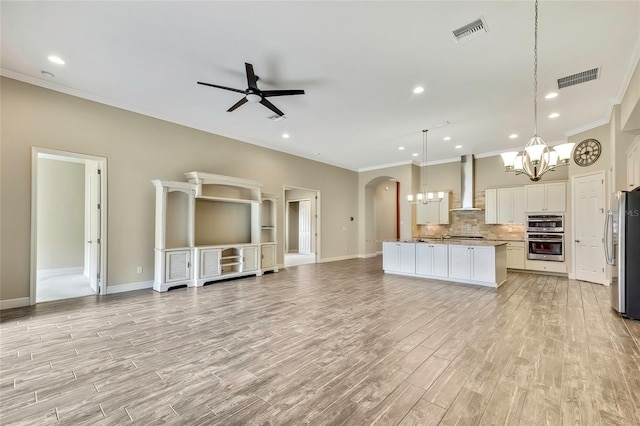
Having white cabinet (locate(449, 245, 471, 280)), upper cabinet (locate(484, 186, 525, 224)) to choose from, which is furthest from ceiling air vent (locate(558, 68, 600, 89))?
upper cabinet (locate(484, 186, 525, 224))

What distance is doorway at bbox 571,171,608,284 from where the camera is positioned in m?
5.62

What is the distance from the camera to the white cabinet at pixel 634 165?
3955 mm

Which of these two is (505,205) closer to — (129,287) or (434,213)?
(434,213)

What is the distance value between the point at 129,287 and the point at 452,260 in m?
6.56

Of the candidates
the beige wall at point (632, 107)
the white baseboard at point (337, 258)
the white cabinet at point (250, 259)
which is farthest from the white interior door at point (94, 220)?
the beige wall at point (632, 107)

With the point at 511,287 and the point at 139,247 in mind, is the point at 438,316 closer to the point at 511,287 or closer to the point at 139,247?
the point at 511,287

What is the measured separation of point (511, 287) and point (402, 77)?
15.3 feet

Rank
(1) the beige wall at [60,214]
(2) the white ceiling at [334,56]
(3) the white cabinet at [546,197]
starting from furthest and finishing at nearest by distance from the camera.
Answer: (3) the white cabinet at [546,197] → (1) the beige wall at [60,214] → (2) the white ceiling at [334,56]

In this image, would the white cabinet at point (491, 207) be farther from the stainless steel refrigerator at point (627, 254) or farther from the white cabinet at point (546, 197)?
the stainless steel refrigerator at point (627, 254)

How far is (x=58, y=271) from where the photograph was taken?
6.48 metres

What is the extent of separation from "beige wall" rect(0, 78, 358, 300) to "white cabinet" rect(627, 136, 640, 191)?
7.03 meters

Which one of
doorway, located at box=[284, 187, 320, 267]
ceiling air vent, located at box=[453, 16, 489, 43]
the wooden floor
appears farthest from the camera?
doorway, located at box=[284, 187, 320, 267]

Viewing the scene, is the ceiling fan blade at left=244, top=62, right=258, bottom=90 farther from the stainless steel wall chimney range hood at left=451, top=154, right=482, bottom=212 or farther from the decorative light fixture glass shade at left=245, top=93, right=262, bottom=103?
the stainless steel wall chimney range hood at left=451, top=154, right=482, bottom=212

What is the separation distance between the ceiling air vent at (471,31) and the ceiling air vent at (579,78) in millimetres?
1983
